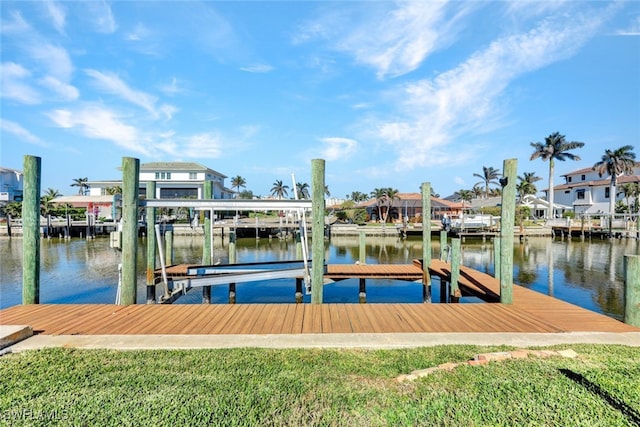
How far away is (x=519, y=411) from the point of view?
2.97 metres

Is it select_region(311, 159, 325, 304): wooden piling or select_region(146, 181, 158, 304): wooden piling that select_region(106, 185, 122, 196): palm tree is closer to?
select_region(146, 181, 158, 304): wooden piling

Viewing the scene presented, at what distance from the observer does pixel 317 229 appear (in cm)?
695

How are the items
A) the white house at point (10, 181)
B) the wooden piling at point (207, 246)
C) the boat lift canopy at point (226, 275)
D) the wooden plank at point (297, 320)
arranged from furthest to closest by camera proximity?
1. the white house at point (10, 181)
2. the wooden piling at point (207, 246)
3. the boat lift canopy at point (226, 275)
4. the wooden plank at point (297, 320)

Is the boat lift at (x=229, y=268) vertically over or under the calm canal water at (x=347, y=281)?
over

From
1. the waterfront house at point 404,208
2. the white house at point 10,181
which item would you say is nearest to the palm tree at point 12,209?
the white house at point 10,181

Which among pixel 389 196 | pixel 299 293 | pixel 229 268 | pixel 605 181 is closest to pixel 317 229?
pixel 229 268

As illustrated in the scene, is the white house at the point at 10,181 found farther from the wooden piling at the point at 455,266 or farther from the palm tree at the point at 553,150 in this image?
the palm tree at the point at 553,150

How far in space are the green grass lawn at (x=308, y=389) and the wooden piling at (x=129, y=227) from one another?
7.57 ft

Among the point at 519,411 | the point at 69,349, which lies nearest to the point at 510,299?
the point at 519,411

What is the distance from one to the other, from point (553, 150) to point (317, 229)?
5408 cm

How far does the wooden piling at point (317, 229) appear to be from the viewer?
678 centimetres

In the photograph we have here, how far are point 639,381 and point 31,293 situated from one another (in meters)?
9.30

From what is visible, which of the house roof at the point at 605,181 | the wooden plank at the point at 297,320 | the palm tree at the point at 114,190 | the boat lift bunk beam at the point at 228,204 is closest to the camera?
the wooden plank at the point at 297,320

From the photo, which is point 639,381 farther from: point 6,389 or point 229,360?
point 6,389
